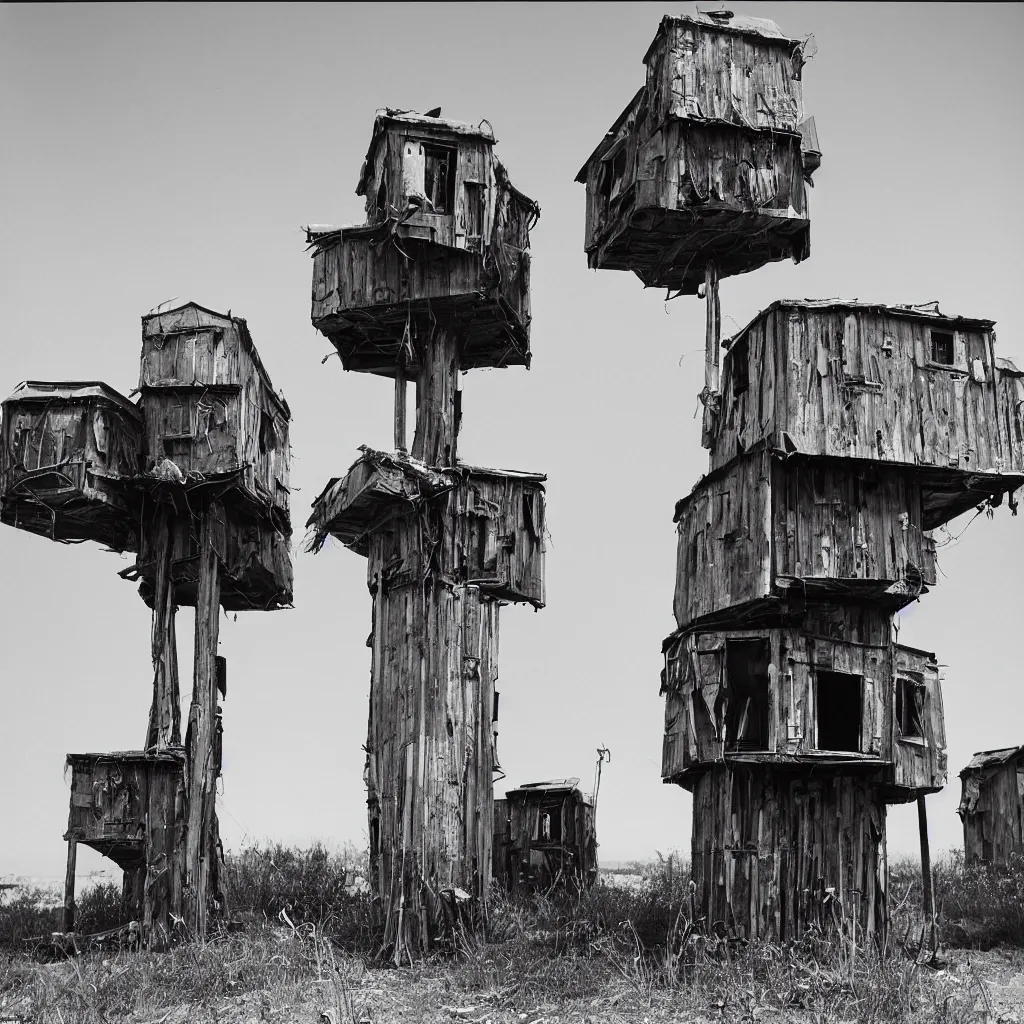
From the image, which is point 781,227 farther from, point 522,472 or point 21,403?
point 21,403

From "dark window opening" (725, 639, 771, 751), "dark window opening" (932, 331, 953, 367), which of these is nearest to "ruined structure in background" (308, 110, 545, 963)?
"dark window opening" (725, 639, 771, 751)

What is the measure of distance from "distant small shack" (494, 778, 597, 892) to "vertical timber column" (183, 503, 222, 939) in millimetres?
6937

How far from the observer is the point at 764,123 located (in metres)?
32.7

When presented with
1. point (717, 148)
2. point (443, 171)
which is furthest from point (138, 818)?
point (717, 148)

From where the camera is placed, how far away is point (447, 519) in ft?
104

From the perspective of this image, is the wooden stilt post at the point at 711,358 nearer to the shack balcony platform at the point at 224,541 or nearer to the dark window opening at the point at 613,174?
the dark window opening at the point at 613,174

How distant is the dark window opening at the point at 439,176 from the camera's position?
1325 inches

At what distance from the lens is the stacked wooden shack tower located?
27.8 metres

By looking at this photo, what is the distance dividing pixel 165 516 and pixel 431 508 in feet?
20.0

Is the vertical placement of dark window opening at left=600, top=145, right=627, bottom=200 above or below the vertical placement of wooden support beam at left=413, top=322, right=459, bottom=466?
above

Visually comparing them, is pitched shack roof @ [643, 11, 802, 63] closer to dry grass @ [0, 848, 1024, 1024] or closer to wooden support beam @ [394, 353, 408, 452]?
wooden support beam @ [394, 353, 408, 452]

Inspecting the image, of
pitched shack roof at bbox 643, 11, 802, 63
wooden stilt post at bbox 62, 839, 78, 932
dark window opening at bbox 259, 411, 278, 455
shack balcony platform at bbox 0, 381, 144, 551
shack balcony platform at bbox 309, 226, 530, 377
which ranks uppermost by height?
pitched shack roof at bbox 643, 11, 802, 63

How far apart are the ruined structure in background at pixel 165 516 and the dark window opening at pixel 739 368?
411 inches

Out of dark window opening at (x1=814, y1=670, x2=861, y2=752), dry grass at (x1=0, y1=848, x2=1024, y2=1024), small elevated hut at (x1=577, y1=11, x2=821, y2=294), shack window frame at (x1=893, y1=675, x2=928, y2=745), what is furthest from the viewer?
small elevated hut at (x1=577, y1=11, x2=821, y2=294)
